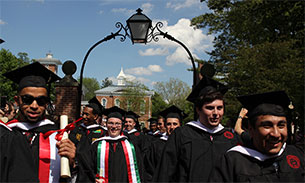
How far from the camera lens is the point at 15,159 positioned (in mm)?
3205

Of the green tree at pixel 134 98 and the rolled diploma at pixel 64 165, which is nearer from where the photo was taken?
the rolled diploma at pixel 64 165

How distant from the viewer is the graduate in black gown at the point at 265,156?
9.74 ft

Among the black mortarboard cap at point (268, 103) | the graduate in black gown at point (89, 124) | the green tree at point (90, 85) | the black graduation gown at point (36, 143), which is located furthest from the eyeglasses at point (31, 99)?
the green tree at point (90, 85)

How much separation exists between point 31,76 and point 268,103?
9.10ft

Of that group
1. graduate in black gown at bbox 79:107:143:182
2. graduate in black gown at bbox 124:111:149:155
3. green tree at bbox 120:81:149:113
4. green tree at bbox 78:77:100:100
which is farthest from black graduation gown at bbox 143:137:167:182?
green tree at bbox 78:77:100:100

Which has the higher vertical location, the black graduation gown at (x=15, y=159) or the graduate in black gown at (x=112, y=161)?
the black graduation gown at (x=15, y=159)

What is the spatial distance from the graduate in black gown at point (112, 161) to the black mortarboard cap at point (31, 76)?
2208 millimetres

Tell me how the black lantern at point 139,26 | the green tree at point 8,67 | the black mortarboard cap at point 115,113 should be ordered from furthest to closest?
the green tree at point 8,67 → the black lantern at point 139,26 → the black mortarboard cap at point 115,113

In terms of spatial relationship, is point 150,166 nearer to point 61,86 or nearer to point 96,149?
point 96,149

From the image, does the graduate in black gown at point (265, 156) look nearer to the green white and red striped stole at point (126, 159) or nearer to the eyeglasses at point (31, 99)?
the eyeglasses at point (31, 99)

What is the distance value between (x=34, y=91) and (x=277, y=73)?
1392 centimetres

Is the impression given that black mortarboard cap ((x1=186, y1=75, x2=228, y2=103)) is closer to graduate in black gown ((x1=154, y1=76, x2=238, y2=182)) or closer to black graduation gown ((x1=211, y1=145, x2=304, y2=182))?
graduate in black gown ((x1=154, y1=76, x2=238, y2=182))

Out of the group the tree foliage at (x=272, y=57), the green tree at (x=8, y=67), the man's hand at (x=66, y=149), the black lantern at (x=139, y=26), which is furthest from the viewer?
the green tree at (x=8, y=67)

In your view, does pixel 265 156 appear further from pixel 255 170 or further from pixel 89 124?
pixel 89 124
